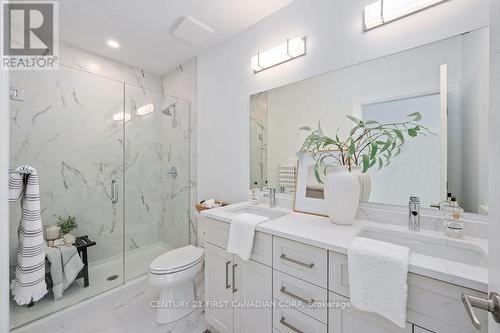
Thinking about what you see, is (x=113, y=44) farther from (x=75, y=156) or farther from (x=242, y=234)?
(x=242, y=234)

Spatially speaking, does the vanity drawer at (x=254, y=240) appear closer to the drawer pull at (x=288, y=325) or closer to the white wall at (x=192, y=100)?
the drawer pull at (x=288, y=325)

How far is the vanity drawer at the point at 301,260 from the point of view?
0.91 metres

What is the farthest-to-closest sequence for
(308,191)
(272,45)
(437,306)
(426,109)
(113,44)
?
(113,44) < (272,45) < (308,191) < (426,109) < (437,306)

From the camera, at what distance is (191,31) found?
1899 mm

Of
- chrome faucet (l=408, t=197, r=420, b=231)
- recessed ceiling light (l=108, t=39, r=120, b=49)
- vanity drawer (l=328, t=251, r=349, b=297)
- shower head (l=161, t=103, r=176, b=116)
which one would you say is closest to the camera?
vanity drawer (l=328, t=251, r=349, b=297)

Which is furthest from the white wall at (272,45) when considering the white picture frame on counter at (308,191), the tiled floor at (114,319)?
the tiled floor at (114,319)

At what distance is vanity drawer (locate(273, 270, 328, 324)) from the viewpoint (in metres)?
0.91

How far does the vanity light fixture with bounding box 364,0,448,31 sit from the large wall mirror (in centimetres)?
20

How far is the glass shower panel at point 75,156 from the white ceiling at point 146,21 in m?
0.37

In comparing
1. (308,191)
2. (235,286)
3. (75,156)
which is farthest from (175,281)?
(75,156)

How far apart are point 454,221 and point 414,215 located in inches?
5.8

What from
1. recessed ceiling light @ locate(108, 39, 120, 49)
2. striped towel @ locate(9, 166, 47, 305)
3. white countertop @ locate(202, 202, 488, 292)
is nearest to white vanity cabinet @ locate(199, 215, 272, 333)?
white countertop @ locate(202, 202, 488, 292)

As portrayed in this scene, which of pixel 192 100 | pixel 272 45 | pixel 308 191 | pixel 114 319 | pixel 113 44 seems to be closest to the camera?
pixel 308 191

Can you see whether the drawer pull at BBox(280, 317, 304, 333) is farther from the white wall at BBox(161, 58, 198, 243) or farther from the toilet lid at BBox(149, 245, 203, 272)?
the white wall at BBox(161, 58, 198, 243)
